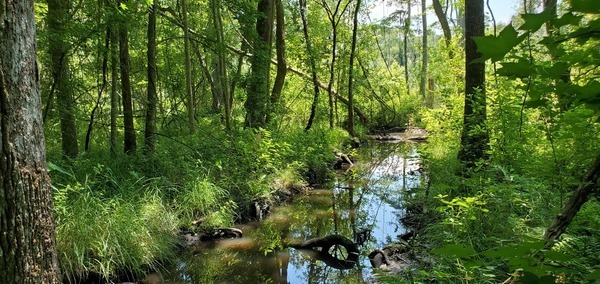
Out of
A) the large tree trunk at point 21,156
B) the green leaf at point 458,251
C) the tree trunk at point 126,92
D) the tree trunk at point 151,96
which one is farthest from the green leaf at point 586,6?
the tree trunk at point 151,96

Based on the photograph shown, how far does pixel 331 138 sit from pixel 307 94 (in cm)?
358

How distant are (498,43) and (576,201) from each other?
89 centimetres

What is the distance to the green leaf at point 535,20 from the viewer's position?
0.87m

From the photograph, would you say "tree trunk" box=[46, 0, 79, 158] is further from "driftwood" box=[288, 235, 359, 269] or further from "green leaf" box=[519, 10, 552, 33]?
"green leaf" box=[519, 10, 552, 33]

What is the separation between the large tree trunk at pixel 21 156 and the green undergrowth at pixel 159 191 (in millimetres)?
1258

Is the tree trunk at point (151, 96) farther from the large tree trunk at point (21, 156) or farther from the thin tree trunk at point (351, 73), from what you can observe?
the thin tree trunk at point (351, 73)

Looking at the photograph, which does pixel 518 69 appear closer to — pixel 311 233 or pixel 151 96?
pixel 311 233

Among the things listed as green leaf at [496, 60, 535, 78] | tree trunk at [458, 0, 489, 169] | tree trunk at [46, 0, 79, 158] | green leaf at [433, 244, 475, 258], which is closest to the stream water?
tree trunk at [458, 0, 489, 169]

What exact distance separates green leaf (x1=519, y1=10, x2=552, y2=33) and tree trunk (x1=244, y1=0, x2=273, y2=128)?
8891mm

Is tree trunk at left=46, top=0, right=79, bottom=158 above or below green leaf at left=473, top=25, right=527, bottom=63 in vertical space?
above

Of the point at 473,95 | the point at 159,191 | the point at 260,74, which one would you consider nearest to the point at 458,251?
the point at 159,191

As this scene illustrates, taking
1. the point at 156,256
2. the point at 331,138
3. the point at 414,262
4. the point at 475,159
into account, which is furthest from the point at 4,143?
the point at 331,138

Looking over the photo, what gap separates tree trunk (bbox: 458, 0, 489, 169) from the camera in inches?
258

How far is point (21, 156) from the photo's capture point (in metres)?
2.59
